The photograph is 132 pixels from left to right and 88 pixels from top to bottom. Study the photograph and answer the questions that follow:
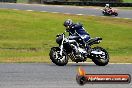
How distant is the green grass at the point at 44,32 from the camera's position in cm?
2281

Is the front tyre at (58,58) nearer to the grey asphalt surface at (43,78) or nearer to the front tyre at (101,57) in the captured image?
the grey asphalt surface at (43,78)

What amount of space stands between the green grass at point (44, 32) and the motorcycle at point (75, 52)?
735 centimetres

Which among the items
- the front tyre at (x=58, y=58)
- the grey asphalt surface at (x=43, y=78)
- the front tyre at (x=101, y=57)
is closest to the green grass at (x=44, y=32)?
the front tyre at (x=101, y=57)

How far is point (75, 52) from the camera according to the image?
13.2 meters

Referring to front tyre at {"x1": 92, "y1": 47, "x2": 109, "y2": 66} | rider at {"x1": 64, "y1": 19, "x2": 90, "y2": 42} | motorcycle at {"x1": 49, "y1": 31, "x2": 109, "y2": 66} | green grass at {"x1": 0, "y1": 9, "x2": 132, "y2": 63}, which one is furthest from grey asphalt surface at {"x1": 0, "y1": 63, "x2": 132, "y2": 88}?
green grass at {"x1": 0, "y1": 9, "x2": 132, "y2": 63}

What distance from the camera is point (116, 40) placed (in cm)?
2759

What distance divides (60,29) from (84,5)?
2343cm

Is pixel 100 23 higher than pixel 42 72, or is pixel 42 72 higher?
pixel 42 72

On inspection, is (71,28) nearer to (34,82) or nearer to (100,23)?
(34,82)

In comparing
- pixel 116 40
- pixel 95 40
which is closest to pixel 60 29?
pixel 116 40

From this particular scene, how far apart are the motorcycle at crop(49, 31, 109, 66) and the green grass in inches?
289

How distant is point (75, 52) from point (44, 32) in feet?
54.4

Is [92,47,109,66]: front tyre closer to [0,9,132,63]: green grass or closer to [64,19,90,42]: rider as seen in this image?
[64,19,90,42]: rider

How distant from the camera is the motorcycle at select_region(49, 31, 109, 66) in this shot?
42.2 ft
